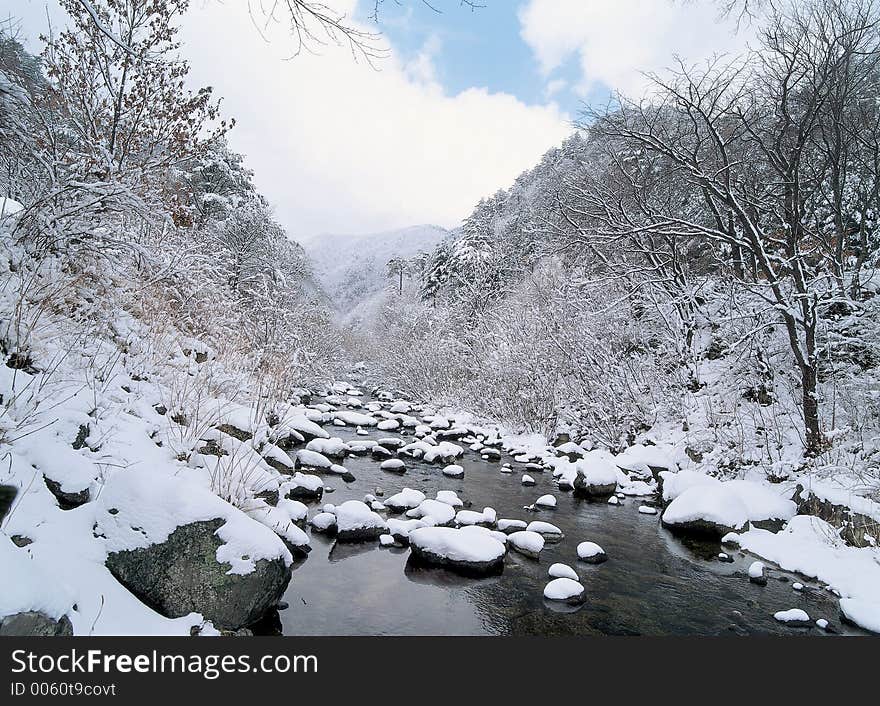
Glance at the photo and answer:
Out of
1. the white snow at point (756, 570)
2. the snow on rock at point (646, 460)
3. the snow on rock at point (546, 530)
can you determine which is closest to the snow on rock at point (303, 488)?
the snow on rock at point (546, 530)

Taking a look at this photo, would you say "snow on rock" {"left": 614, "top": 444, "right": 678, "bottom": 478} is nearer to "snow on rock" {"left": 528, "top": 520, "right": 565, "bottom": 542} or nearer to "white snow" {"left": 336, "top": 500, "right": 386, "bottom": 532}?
"snow on rock" {"left": 528, "top": 520, "right": 565, "bottom": 542}

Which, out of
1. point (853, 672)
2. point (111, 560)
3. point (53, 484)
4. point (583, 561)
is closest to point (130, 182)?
point (53, 484)

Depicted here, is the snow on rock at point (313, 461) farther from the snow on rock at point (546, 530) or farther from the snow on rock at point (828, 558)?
the snow on rock at point (828, 558)

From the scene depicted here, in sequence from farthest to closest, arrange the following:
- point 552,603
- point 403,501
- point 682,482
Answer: point 682,482
point 403,501
point 552,603

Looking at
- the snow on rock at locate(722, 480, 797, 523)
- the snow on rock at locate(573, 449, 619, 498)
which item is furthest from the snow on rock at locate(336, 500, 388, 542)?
the snow on rock at locate(722, 480, 797, 523)

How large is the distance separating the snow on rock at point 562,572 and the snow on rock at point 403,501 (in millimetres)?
2628

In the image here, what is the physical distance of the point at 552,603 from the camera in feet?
16.8

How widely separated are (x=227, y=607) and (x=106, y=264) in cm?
447

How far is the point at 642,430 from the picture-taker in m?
12.2

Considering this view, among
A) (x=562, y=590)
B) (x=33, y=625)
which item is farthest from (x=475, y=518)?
(x=33, y=625)

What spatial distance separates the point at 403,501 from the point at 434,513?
0.77 metres

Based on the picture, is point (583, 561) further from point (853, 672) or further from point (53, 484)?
point (53, 484)

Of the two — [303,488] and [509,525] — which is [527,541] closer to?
[509,525]

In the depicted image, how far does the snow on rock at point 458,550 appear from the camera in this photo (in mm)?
5691
